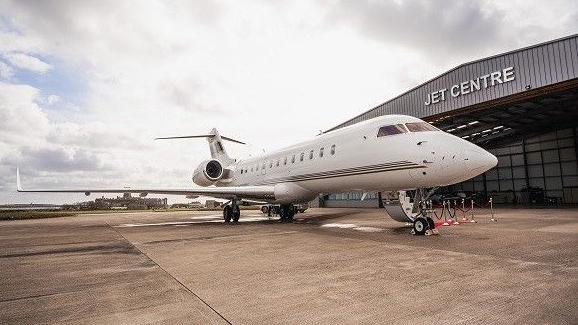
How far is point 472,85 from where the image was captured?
1925 centimetres

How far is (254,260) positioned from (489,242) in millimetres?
4535

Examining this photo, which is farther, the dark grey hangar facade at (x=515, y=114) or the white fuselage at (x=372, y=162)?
the dark grey hangar facade at (x=515, y=114)

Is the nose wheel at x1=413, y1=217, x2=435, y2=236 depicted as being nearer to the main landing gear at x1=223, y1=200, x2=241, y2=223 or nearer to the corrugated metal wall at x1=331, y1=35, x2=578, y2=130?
the main landing gear at x1=223, y1=200, x2=241, y2=223

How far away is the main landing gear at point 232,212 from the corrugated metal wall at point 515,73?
1373cm

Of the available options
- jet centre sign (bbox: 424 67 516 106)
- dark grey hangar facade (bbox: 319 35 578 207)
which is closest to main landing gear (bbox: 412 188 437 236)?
dark grey hangar facade (bbox: 319 35 578 207)

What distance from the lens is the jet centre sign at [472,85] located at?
58.5 ft

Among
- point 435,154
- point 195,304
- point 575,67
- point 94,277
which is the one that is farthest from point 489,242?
point 575,67

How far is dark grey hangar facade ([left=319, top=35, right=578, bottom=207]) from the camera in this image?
659 inches

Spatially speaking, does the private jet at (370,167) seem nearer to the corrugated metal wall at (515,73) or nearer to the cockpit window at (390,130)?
the cockpit window at (390,130)

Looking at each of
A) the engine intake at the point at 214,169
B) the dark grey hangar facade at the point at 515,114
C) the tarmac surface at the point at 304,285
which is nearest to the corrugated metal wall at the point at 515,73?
the dark grey hangar facade at the point at 515,114

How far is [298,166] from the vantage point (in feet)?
42.3

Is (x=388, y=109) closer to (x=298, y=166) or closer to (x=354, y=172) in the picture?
(x=298, y=166)

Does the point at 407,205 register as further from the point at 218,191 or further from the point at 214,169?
the point at 214,169

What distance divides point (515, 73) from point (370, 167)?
1307cm
